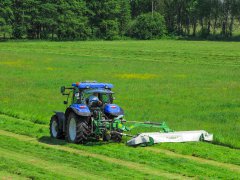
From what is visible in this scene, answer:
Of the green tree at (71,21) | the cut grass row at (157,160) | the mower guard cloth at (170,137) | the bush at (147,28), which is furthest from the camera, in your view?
the bush at (147,28)

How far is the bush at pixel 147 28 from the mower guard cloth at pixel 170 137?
11496 cm

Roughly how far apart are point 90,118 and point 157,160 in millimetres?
3208

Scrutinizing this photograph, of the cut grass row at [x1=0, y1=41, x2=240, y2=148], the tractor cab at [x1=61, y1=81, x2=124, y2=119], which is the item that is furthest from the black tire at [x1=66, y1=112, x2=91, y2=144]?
the cut grass row at [x1=0, y1=41, x2=240, y2=148]

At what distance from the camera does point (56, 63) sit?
5712cm

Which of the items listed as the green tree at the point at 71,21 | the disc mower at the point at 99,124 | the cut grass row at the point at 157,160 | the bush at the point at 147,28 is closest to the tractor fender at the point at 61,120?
the disc mower at the point at 99,124

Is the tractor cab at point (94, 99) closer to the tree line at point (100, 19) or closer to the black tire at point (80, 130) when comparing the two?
the black tire at point (80, 130)

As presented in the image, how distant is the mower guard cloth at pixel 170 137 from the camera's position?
52.5ft

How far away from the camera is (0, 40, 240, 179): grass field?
13.2m

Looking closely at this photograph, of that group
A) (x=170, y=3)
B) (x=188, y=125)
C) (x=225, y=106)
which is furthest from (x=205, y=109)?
(x=170, y=3)

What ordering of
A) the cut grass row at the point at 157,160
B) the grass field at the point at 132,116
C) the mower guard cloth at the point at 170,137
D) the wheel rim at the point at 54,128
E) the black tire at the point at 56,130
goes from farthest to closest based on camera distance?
the wheel rim at the point at 54,128 < the black tire at the point at 56,130 < the mower guard cloth at the point at 170,137 < the grass field at the point at 132,116 < the cut grass row at the point at 157,160

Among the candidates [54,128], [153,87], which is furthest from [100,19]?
[54,128]

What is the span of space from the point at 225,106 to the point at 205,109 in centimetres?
167

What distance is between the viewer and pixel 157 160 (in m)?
14.2

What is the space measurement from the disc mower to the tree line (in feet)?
332
